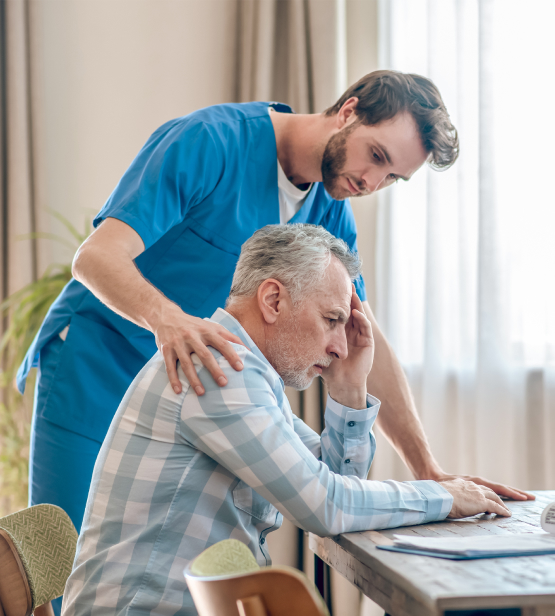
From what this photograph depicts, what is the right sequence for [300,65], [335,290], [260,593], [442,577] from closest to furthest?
[260,593], [442,577], [335,290], [300,65]

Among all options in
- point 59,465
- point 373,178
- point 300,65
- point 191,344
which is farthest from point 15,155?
point 191,344

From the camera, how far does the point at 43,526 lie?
3.44ft

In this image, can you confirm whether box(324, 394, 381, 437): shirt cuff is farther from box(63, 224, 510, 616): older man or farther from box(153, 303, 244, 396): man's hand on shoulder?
box(153, 303, 244, 396): man's hand on shoulder

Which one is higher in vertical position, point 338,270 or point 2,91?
point 2,91

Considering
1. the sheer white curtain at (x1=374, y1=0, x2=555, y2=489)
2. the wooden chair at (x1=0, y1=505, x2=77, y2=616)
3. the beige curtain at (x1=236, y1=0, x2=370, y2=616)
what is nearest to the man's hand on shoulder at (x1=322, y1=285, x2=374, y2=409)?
the wooden chair at (x1=0, y1=505, x2=77, y2=616)

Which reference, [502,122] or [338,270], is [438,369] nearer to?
[502,122]

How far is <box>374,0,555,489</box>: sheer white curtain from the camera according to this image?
6.31 ft

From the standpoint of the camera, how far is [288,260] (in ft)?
3.65

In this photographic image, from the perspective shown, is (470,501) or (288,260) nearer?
(470,501)

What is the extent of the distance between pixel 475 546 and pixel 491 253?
1.39 metres

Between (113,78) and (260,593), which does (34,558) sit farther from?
(113,78)

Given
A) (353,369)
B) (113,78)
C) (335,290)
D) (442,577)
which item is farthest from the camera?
(113,78)

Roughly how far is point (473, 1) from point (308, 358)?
1.64m

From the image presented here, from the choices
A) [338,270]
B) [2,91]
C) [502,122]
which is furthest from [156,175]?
[2,91]
